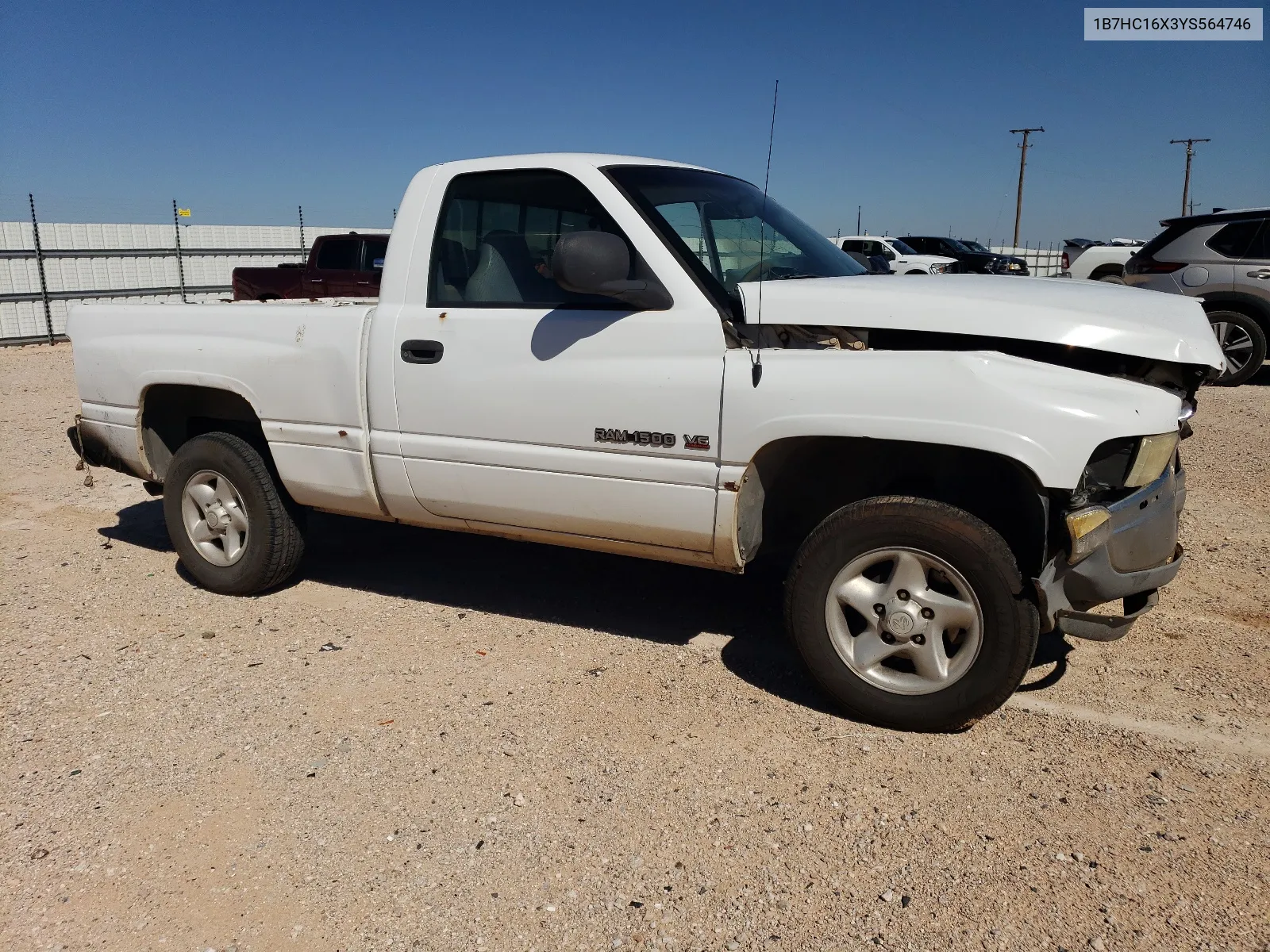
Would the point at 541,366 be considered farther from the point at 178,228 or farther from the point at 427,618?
the point at 178,228

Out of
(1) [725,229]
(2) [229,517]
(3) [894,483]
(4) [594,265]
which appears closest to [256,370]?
(2) [229,517]

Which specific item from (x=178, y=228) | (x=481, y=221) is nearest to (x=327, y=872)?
(x=481, y=221)

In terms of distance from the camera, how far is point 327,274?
1376cm

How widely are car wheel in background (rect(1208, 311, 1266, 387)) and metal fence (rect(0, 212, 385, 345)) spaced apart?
14.5m

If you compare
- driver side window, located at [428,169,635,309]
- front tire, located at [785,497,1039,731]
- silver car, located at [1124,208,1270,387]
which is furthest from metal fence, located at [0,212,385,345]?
front tire, located at [785,497,1039,731]

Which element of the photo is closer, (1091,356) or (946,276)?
(1091,356)

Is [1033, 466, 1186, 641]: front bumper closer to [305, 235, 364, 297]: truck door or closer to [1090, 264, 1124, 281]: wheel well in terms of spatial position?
[305, 235, 364, 297]: truck door

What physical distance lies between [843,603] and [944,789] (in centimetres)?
69

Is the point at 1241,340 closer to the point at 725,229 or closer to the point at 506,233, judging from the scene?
the point at 725,229

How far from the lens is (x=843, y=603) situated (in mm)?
3479

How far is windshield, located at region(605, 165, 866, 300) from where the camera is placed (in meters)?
3.78

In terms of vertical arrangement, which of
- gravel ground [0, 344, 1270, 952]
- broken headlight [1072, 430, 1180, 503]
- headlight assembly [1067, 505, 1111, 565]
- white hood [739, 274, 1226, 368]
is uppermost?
white hood [739, 274, 1226, 368]

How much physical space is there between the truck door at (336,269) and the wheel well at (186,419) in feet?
28.8

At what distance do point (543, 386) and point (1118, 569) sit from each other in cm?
211
